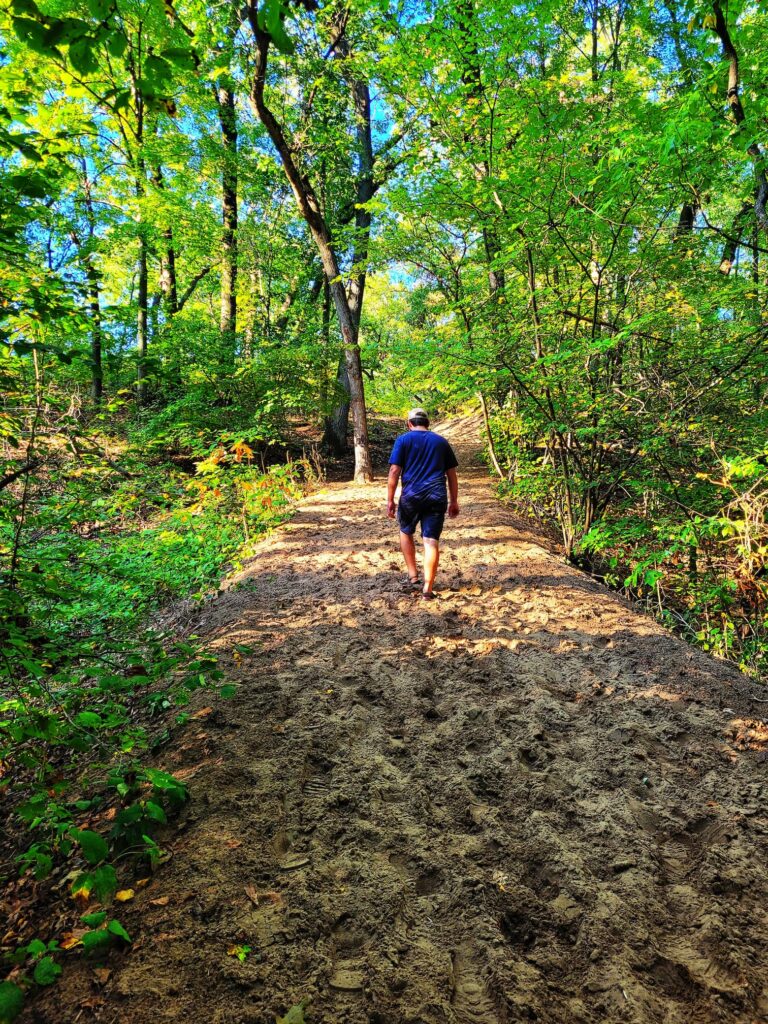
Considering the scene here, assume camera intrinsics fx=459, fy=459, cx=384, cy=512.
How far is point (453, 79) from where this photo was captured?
18.8ft

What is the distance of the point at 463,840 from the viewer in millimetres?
2137

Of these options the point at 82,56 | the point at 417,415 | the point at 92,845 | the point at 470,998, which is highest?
the point at 82,56

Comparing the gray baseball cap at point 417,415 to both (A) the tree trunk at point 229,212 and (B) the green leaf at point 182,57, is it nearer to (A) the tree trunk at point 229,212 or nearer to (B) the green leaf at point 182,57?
(B) the green leaf at point 182,57

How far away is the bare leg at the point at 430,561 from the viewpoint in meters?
4.62

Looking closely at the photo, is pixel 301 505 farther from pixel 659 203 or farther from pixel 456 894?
pixel 456 894

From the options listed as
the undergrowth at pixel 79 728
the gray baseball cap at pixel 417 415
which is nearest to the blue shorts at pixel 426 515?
the gray baseball cap at pixel 417 415

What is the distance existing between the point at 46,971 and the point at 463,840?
1.60 metres

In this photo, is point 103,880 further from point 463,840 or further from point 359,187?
point 359,187

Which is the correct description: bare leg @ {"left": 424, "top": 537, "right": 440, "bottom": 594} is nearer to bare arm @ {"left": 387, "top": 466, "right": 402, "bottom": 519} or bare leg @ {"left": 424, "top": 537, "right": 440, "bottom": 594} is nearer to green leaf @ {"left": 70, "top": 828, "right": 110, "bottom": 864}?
bare arm @ {"left": 387, "top": 466, "right": 402, "bottom": 519}

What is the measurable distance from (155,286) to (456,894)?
60.7 ft

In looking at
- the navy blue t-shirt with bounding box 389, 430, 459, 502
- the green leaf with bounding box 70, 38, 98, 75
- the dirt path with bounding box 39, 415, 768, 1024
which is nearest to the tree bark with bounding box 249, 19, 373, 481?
the navy blue t-shirt with bounding box 389, 430, 459, 502

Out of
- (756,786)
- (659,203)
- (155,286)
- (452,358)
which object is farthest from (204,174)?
(756,786)

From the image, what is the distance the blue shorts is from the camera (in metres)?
4.69

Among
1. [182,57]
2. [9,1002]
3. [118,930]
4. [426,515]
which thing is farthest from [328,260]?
[9,1002]
